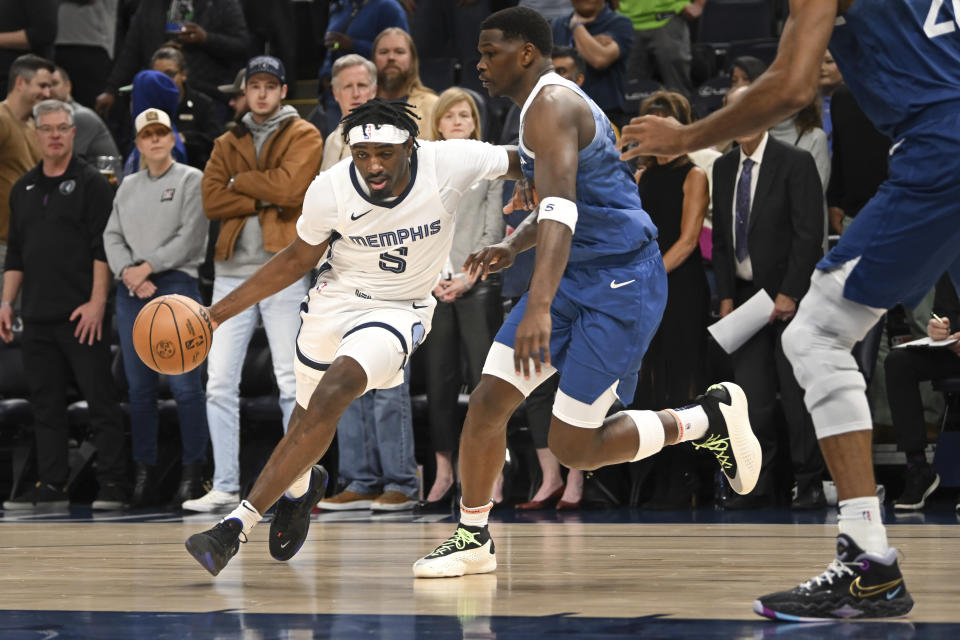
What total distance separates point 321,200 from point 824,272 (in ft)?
6.47

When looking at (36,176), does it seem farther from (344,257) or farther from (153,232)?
(344,257)

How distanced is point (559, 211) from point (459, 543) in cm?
116

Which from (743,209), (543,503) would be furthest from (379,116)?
(543,503)

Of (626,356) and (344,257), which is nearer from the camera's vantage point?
(626,356)

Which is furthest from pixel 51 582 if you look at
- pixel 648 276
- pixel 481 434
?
pixel 648 276

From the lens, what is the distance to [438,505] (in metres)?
7.14

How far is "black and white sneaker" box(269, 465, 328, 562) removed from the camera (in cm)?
460

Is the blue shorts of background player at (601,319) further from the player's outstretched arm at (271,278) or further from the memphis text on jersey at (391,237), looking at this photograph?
the player's outstretched arm at (271,278)

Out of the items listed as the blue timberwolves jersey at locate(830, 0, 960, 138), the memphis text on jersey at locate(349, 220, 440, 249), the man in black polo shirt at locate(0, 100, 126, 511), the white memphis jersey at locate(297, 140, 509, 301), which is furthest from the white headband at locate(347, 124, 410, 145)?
the man in black polo shirt at locate(0, 100, 126, 511)

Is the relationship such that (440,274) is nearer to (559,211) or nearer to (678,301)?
(678,301)

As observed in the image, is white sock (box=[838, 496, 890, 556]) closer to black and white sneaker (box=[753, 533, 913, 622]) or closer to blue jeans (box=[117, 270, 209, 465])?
black and white sneaker (box=[753, 533, 913, 622])

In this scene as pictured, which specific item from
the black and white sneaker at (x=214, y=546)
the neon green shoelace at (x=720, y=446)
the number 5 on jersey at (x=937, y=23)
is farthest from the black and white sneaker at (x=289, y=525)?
the number 5 on jersey at (x=937, y=23)

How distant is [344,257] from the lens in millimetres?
4762

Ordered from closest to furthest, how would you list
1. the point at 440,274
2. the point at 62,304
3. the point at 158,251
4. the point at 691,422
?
the point at 691,422
the point at 440,274
the point at 158,251
the point at 62,304
